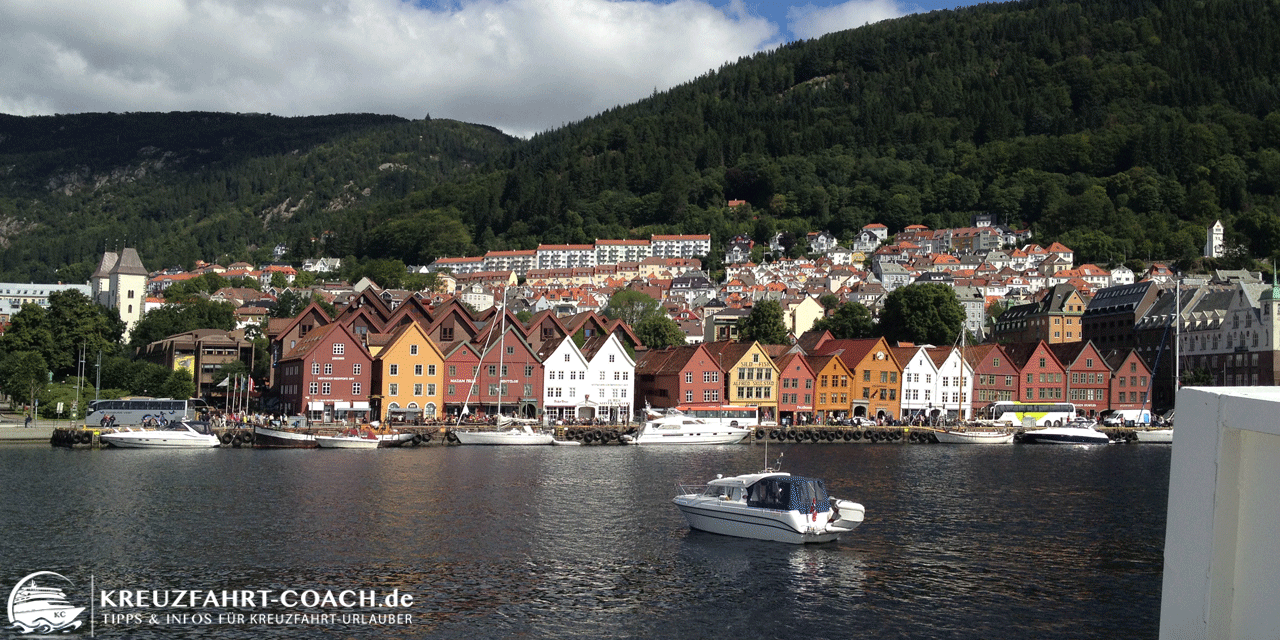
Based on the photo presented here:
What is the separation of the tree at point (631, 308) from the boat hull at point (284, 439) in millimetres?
75352

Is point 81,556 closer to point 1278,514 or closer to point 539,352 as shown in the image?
point 1278,514

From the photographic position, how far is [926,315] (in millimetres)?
114312

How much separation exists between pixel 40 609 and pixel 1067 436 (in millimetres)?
75564

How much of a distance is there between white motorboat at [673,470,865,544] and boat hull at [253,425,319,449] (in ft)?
132

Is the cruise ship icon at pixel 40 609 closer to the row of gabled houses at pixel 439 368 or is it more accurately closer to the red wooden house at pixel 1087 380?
the row of gabled houses at pixel 439 368

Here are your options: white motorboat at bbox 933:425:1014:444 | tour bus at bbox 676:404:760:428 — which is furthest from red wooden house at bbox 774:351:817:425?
white motorboat at bbox 933:425:1014:444

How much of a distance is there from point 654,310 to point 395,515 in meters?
113

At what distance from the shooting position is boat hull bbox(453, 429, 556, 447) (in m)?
72.6

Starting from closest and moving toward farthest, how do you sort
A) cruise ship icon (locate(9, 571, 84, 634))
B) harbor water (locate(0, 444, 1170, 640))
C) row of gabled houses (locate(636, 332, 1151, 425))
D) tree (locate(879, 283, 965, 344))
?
cruise ship icon (locate(9, 571, 84, 634))
harbor water (locate(0, 444, 1170, 640))
row of gabled houses (locate(636, 332, 1151, 425))
tree (locate(879, 283, 965, 344))

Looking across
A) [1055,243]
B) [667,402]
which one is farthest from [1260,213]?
[667,402]

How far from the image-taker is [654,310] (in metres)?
148

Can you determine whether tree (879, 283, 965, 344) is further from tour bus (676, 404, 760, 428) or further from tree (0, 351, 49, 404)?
tree (0, 351, 49, 404)

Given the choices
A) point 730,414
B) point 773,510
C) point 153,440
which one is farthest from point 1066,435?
point 153,440

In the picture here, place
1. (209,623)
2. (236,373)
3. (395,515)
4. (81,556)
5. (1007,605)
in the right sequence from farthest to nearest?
(236,373), (395,515), (81,556), (1007,605), (209,623)
